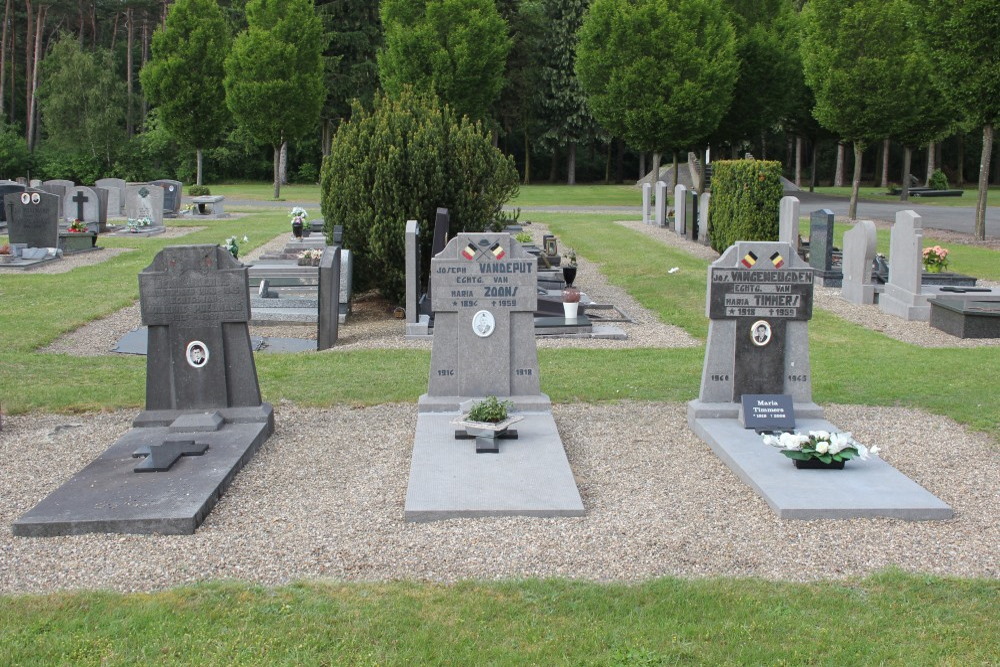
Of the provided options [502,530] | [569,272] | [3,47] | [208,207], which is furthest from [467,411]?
[3,47]

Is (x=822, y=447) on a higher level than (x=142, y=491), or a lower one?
higher

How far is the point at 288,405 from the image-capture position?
9805 mm

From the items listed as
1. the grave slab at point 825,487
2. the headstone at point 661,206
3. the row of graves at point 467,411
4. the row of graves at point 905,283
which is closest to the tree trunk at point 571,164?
the headstone at point 661,206

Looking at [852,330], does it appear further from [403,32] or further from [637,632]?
[403,32]

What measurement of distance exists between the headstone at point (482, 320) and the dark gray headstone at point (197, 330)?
5.35 ft

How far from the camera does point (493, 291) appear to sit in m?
9.15

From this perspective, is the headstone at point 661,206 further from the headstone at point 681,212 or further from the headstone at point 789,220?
the headstone at point 789,220

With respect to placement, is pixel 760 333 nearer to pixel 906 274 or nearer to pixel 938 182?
pixel 906 274

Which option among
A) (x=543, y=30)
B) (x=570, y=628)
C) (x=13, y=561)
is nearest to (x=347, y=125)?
(x=13, y=561)

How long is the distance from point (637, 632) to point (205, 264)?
504cm

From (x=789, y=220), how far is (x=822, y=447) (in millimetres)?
12719

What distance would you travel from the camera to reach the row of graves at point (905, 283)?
536 inches

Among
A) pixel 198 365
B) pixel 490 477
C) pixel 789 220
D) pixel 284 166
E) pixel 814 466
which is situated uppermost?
pixel 284 166

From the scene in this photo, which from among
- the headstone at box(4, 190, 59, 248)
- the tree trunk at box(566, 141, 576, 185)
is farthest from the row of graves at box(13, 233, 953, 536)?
the tree trunk at box(566, 141, 576, 185)
